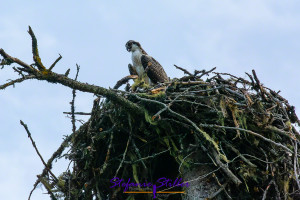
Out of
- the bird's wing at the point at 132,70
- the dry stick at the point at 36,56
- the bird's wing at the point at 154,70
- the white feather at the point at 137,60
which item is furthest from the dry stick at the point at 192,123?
the bird's wing at the point at 132,70

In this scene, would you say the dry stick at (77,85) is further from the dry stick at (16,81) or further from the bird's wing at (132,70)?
the bird's wing at (132,70)

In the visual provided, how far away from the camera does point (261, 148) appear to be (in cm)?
514

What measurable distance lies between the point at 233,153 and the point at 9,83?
3050 mm

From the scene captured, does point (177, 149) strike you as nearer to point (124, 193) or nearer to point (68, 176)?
point (124, 193)

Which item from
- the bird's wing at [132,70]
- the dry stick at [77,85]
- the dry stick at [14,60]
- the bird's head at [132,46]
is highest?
the bird's head at [132,46]

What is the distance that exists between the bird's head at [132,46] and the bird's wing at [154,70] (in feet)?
3.03

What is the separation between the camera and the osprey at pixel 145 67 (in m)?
7.75

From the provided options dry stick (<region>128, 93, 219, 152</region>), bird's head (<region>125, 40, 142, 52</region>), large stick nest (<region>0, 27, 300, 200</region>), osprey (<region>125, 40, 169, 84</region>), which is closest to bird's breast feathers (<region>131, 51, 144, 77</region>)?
osprey (<region>125, 40, 169, 84</region>)

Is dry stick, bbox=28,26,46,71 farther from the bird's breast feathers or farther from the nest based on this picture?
the bird's breast feathers

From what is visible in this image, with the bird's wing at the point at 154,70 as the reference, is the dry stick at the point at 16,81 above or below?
below

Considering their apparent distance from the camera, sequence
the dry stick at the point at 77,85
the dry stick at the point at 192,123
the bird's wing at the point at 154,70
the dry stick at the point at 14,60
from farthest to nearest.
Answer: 1. the bird's wing at the point at 154,70
2. the dry stick at the point at 192,123
3. the dry stick at the point at 77,85
4. the dry stick at the point at 14,60

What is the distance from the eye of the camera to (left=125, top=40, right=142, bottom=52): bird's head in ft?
29.5

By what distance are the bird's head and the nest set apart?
3266 mm

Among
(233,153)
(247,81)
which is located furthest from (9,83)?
(247,81)
